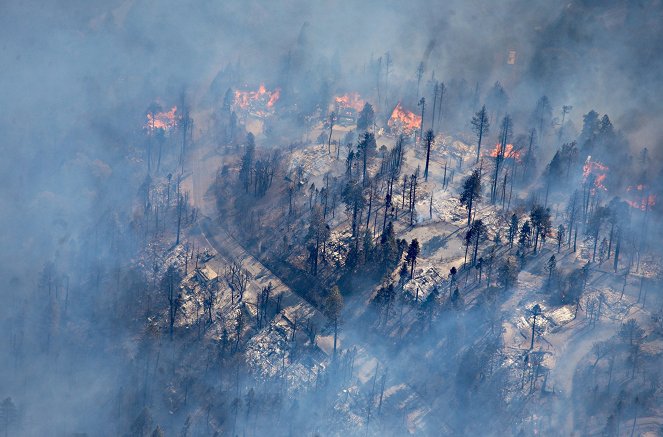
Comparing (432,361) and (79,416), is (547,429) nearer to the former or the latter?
(432,361)

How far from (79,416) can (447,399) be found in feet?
277

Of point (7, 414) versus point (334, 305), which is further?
point (7, 414)

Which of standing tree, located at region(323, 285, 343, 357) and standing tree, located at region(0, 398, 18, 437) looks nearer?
standing tree, located at region(323, 285, 343, 357)

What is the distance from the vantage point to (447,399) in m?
186

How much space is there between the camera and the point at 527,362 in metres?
187

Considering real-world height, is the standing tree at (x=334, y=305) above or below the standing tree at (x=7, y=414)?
above

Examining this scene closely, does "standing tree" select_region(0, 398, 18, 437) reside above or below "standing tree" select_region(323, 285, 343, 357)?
below

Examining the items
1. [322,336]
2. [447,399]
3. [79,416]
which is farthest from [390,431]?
[79,416]

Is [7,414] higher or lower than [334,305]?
lower

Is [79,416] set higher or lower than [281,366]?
lower

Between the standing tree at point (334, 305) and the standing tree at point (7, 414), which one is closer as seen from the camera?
the standing tree at point (334, 305)

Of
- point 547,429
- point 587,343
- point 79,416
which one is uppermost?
point 587,343

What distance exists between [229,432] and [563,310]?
80.7 m

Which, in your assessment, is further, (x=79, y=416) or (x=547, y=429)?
(x=79, y=416)
